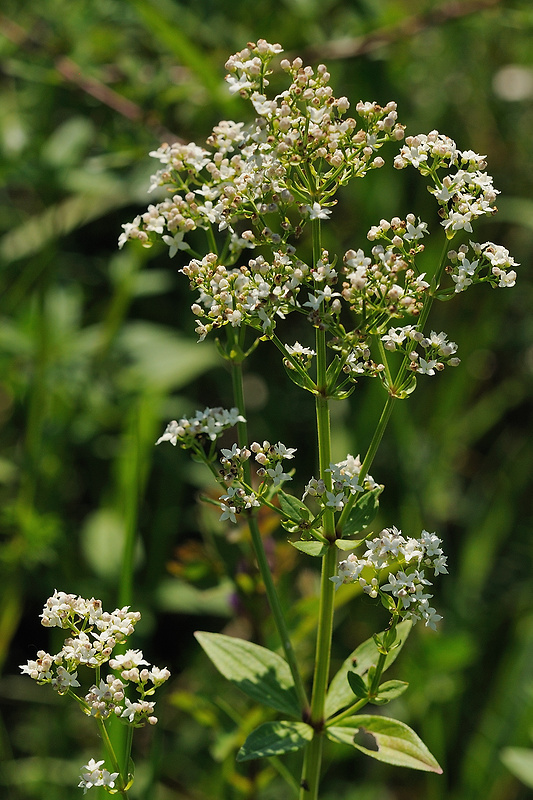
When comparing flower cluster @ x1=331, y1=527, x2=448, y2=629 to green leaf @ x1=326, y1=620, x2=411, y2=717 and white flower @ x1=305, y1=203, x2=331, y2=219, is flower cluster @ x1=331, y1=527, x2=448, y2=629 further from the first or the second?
white flower @ x1=305, y1=203, x2=331, y2=219

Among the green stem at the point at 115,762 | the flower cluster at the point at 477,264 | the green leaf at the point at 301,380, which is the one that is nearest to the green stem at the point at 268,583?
the green leaf at the point at 301,380

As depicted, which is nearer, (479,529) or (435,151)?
(435,151)

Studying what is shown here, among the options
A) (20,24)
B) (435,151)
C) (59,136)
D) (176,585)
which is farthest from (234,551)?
(20,24)

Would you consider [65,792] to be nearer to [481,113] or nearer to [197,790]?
[197,790]

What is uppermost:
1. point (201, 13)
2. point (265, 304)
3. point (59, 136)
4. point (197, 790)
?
point (201, 13)

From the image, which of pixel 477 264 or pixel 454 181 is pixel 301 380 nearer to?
pixel 477 264

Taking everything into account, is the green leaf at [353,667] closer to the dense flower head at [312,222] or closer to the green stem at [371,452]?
the green stem at [371,452]

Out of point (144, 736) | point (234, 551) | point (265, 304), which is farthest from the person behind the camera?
point (144, 736)

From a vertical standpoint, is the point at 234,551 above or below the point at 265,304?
below
